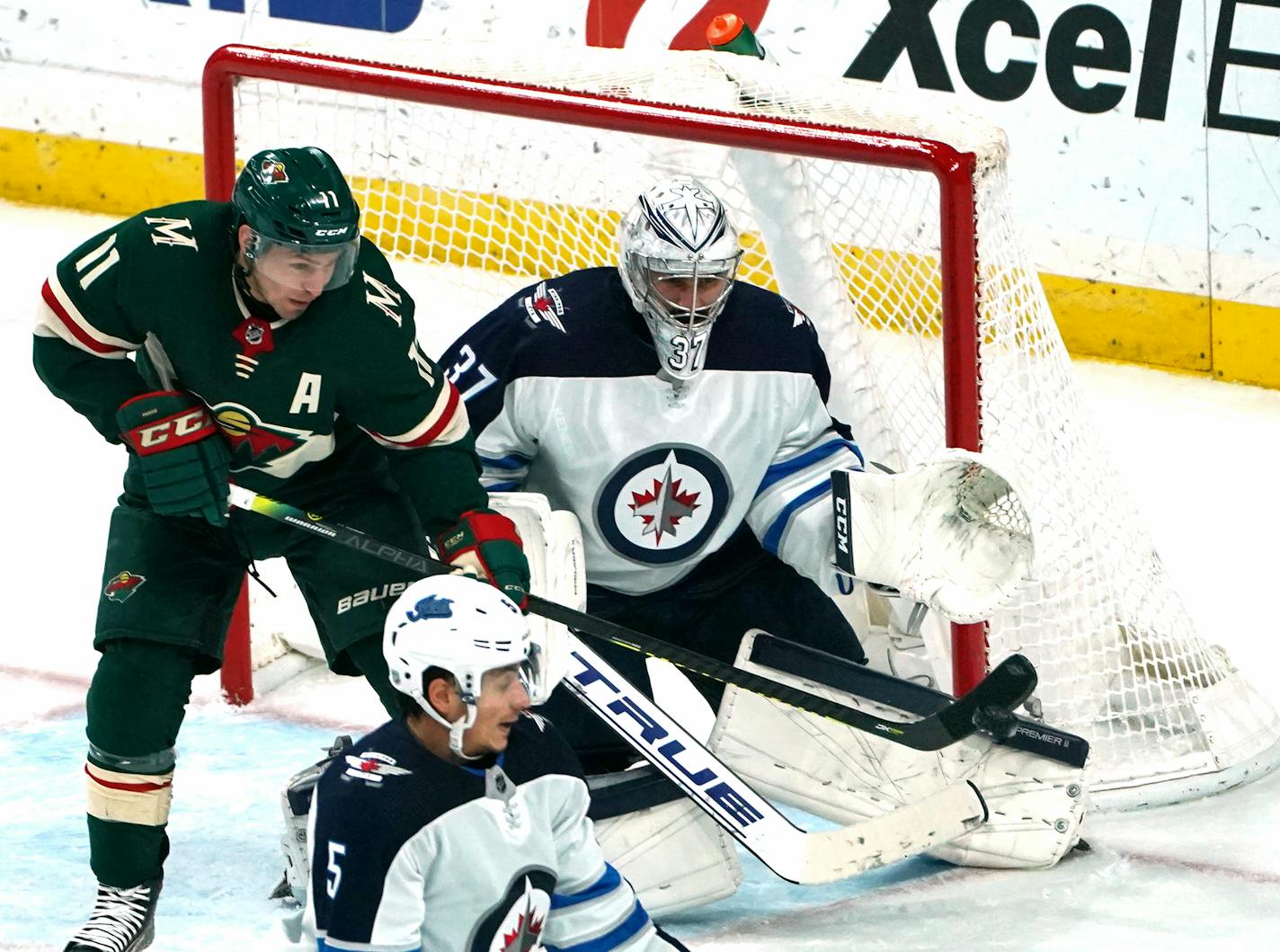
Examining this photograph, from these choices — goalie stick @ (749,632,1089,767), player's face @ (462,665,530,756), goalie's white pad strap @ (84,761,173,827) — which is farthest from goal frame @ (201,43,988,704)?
player's face @ (462,665,530,756)

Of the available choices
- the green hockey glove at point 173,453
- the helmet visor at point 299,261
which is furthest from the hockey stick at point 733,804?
the helmet visor at point 299,261

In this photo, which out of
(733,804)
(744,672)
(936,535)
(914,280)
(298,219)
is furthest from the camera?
(914,280)

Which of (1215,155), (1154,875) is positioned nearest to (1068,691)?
(1154,875)

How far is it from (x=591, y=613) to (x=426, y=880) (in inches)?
49.0

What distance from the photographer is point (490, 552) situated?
9.46 feet

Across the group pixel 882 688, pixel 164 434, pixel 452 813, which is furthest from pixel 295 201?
pixel 882 688

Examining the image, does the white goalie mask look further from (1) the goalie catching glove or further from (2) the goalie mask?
(2) the goalie mask

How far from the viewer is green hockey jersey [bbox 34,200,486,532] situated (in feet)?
9.34

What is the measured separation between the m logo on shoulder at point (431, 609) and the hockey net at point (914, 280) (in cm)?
120

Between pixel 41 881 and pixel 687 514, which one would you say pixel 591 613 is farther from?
pixel 41 881

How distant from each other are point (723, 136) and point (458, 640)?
140 cm

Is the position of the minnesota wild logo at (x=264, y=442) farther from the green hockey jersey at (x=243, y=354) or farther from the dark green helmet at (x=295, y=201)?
the dark green helmet at (x=295, y=201)

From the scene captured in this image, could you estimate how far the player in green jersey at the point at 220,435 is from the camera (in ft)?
9.32

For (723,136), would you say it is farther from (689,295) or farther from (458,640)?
(458,640)
